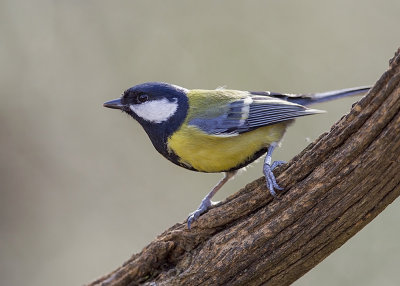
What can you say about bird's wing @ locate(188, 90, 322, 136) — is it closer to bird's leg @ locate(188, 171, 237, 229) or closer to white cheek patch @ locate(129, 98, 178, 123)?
white cheek patch @ locate(129, 98, 178, 123)

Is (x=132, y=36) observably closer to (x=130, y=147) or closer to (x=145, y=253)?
(x=130, y=147)

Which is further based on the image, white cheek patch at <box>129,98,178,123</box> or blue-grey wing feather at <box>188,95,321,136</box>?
white cheek patch at <box>129,98,178,123</box>

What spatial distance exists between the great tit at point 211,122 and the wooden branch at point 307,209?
28cm

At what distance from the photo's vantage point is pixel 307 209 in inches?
120

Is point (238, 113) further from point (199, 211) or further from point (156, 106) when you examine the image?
point (199, 211)

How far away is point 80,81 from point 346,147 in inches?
164

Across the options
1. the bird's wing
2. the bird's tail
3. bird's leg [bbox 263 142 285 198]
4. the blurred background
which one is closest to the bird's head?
the bird's wing

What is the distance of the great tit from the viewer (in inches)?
146

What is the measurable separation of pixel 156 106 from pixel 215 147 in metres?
0.56

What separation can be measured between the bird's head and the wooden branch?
67cm

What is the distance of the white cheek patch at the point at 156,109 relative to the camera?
3.92 m

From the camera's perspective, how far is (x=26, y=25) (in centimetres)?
643

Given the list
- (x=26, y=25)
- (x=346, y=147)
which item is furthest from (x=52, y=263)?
(x=346, y=147)

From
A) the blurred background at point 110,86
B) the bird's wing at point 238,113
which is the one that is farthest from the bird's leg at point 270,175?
the blurred background at point 110,86
